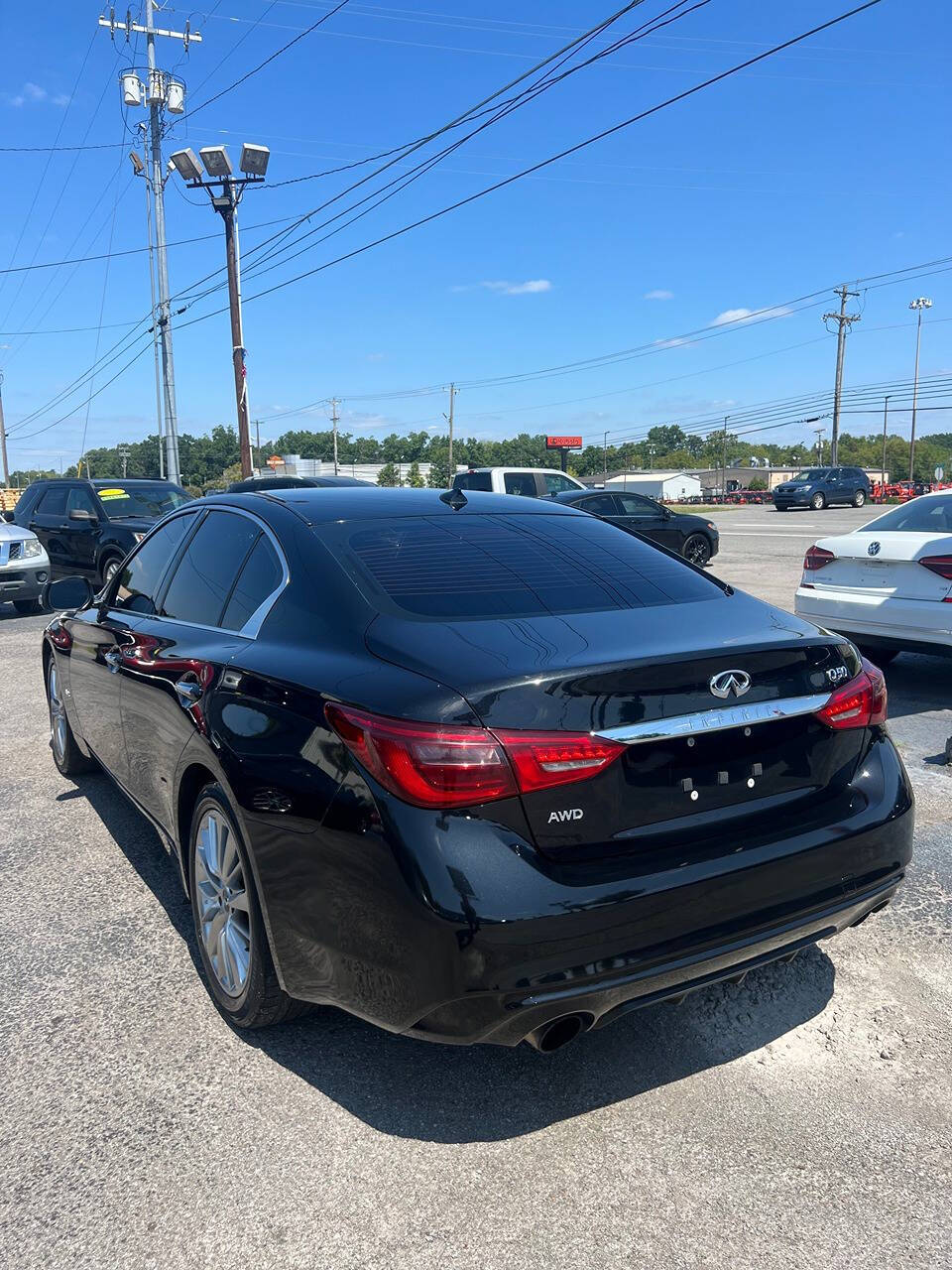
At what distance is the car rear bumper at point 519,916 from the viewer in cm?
215

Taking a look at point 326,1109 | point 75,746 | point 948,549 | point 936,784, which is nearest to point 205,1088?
point 326,1109

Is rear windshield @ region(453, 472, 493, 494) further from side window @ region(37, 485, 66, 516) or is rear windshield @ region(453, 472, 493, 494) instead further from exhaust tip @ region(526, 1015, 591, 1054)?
exhaust tip @ region(526, 1015, 591, 1054)

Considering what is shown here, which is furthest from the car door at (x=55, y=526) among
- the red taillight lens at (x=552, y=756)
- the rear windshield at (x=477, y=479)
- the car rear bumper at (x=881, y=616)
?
the red taillight lens at (x=552, y=756)

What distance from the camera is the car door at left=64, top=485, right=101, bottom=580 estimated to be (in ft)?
46.6

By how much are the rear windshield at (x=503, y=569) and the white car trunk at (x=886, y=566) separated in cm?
397

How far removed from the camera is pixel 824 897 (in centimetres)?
259

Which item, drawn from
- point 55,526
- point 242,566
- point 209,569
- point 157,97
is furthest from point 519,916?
point 157,97

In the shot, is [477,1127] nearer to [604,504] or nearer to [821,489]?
[604,504]

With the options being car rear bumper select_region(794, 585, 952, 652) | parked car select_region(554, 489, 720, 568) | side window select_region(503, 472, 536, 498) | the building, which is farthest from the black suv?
the building

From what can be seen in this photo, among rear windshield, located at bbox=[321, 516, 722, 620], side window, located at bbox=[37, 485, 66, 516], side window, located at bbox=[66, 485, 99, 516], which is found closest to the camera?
rear windshield, located at bbox=[321, 516, 722, 620]

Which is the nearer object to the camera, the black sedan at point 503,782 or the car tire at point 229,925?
the black sedan at point 503,782

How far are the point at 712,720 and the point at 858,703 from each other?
641 mm

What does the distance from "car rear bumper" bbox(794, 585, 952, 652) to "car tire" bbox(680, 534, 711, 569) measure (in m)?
10.4

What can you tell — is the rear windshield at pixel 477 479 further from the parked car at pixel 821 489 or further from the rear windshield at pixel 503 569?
the parked car at pixel 821 489
